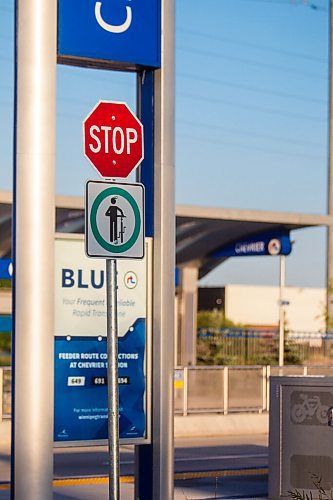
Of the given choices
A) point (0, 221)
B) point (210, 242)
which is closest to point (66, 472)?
point (0, 221)

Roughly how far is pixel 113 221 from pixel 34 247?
7.75 ft

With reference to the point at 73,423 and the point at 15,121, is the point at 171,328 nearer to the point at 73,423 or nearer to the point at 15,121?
the point at 73,423

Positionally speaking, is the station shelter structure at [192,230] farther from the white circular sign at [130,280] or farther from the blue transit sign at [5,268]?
the white circular sign at [130,280]

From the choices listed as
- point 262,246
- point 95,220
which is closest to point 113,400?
point 95,220

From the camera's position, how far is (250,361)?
38438mm

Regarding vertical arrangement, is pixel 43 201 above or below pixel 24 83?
below

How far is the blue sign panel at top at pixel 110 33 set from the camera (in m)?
11.7

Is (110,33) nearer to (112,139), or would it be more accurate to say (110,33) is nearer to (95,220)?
(112,139)

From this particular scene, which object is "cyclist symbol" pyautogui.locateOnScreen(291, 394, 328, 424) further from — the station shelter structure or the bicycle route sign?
the station shelter structure

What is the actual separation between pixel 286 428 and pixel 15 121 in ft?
16.8

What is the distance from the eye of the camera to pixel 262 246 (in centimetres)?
3234

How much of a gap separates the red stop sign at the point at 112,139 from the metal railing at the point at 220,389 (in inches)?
632

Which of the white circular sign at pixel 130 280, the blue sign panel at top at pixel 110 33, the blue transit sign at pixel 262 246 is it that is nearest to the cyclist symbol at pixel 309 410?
the white circular sign at pixel 130 280

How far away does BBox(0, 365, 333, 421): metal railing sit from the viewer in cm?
2602
